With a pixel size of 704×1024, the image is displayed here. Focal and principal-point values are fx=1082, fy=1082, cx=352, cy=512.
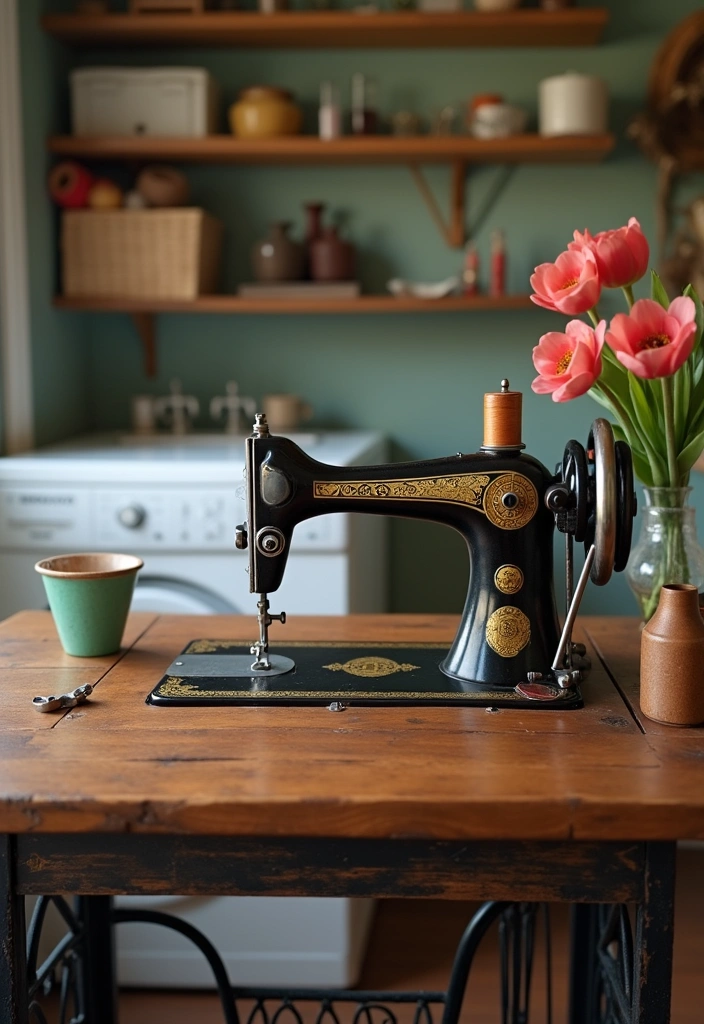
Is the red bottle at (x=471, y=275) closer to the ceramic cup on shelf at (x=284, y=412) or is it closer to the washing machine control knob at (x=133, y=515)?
the ceramic cup on shelf at (x=284, y=412)

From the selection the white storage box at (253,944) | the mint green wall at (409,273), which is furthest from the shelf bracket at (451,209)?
the white storage box at (253,944)

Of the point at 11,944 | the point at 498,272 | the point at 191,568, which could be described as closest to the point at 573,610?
the point at 11,944

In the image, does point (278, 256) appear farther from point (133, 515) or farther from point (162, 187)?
point (133, 515)

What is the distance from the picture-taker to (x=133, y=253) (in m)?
2.91

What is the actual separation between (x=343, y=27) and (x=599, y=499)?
2.10 m

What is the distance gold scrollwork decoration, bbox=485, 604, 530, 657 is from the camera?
4.14 feet

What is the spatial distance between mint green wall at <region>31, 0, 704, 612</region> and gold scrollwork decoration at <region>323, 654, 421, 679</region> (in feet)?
6.09

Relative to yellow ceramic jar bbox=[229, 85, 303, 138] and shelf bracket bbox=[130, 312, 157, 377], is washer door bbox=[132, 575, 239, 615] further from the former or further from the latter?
yellow ceramic jar bbox=[229, 85, 303, 138]

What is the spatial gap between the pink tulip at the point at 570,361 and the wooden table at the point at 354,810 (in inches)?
14.5

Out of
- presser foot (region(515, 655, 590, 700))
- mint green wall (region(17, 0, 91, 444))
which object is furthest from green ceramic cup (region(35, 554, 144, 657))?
mint green wall (region(17, 0, 91, 444))

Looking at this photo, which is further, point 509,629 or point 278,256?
point 278,256

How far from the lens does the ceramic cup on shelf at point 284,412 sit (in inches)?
116

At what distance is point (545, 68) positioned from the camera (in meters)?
3.04

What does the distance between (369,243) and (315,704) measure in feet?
7.14
